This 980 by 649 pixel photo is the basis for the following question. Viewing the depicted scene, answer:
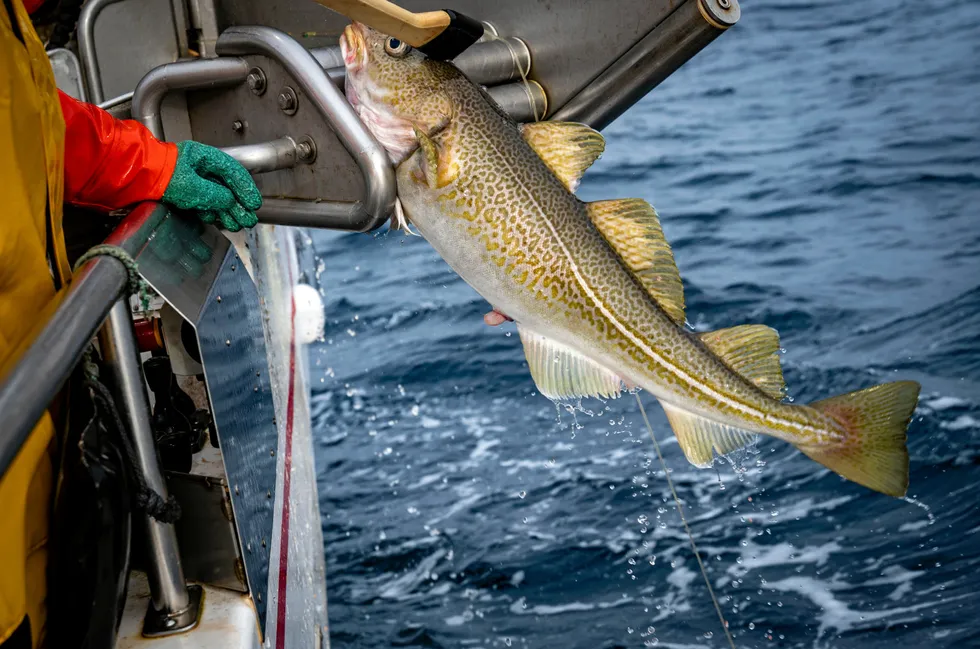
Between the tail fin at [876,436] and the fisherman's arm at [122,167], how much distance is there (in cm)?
174

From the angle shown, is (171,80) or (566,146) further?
(171,80)

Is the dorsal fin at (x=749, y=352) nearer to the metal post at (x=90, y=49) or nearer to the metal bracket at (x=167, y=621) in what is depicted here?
the metal bracket at (x=167, y=621)

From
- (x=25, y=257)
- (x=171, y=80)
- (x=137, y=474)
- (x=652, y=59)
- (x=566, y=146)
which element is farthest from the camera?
(x=652, y=59)

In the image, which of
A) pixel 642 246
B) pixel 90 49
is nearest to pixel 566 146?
pixel 642 246

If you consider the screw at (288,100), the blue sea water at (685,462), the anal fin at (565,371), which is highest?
the screw at (288,100)

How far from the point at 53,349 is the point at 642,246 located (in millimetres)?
1500

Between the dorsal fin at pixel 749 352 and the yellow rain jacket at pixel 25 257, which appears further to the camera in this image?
the dorsal fin at pixel 749 352

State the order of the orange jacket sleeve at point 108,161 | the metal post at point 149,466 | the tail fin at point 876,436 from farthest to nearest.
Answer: the tail fin at point 876,436, the orange jacket sleeve at point 108,161, the metal post at point 149,466

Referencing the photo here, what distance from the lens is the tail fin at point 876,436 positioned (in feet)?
7.96

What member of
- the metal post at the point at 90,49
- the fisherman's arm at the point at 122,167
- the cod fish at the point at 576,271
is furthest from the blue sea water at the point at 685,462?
the metal post at the point at 90,49

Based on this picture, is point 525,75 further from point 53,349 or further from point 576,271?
point 53,349

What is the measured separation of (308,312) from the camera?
800 cm

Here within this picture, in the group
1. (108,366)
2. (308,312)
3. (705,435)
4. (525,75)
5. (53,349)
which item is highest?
(525,75)

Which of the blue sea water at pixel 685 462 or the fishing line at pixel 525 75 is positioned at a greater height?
the fishing line at pixel 525 75
